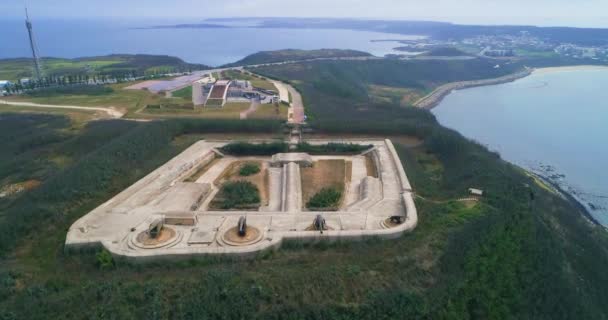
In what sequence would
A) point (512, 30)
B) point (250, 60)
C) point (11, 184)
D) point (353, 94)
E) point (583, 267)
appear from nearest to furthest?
point (583, 267), point (11, 184), point (353, 94), point (250, 60), point (512, 30)

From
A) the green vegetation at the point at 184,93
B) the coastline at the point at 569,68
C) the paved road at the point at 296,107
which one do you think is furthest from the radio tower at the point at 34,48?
the coastline at the point at 569,68

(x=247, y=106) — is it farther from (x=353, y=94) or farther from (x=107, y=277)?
(x=107, y=277)

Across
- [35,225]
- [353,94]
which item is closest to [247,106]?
[353,94]

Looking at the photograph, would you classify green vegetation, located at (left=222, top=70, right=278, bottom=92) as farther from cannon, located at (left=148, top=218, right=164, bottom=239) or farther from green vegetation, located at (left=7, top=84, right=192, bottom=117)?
cannon, located at (left=148, top=218, right=164, bottom=239)

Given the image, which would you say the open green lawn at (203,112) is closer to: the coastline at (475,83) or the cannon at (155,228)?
the cannon at (155,228)

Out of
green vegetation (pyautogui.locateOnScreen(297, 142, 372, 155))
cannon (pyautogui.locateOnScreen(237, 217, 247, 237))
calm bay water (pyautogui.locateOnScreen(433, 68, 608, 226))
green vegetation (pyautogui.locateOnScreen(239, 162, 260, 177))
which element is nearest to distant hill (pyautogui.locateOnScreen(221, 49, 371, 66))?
calm bay water (pyautogui.locateOnScreen(433, 68, 608, 226))
